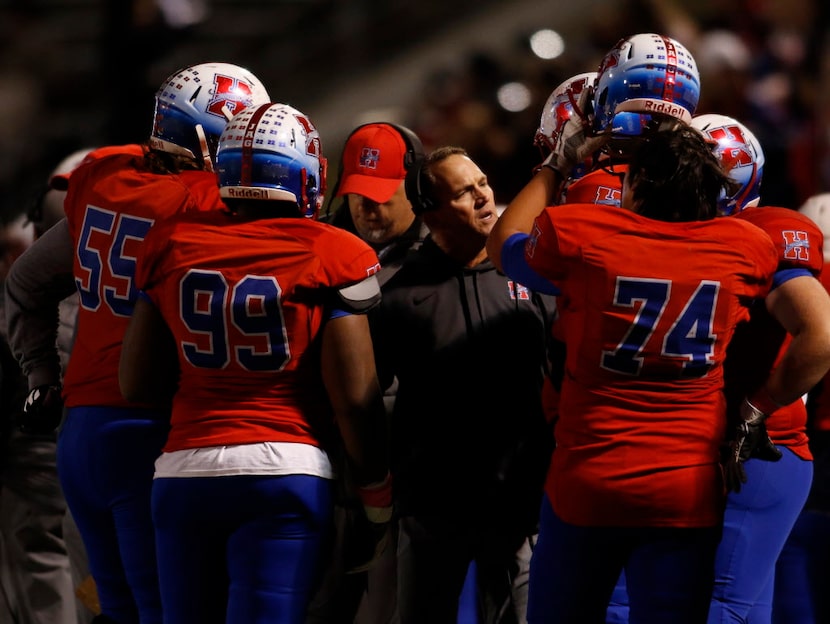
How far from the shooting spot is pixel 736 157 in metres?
3.36

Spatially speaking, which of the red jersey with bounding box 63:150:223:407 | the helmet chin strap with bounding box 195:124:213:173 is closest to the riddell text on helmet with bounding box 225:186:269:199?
the red jersey with bounding box 63:150:223:407

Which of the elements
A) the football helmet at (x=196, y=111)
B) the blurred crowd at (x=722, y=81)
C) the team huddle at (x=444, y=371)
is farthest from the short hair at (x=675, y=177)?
the blurred crowd at (x=722, y=81)

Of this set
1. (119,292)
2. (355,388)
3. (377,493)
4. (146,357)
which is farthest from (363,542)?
(119,292)

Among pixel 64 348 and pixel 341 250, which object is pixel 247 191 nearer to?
pixel 341 250

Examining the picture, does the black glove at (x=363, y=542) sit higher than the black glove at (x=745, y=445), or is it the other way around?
the black glove at (x=745, y=445)

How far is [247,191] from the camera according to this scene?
3.11 m

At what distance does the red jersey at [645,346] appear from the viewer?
9.39ft

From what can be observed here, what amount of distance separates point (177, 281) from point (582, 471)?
957mm

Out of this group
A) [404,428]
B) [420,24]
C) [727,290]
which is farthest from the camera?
[420,24]

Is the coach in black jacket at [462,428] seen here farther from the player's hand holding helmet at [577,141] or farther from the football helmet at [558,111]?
the player's hand holding helmet at [577,141]

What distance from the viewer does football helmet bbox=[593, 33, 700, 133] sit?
3.22 m

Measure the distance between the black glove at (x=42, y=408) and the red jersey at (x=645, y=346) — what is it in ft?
4.88

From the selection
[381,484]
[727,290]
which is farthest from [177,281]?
[727,290]

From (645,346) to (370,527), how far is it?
0.85 meters
